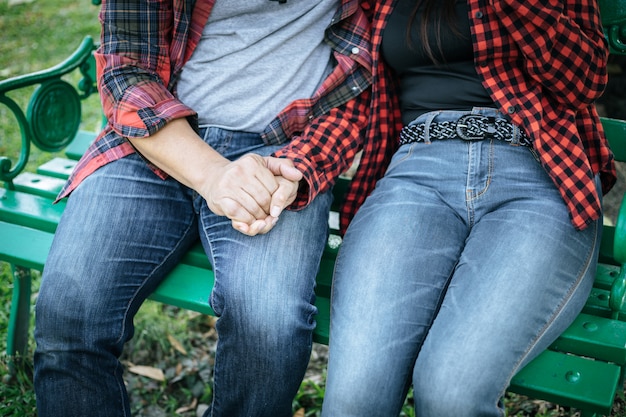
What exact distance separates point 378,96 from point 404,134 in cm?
17

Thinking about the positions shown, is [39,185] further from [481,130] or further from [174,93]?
[481,130]

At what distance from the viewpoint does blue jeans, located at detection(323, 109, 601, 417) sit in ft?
5.64

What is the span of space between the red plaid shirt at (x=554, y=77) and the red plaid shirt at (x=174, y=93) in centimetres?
46

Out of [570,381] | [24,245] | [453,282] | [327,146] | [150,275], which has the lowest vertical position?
[570,381]

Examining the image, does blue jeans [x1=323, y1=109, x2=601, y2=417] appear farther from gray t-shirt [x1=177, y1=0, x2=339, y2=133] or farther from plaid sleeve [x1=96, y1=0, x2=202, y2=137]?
plaid sleeve [x1=96, y1=0, x2=202, y2=137]

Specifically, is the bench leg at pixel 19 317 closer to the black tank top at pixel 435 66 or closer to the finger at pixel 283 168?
the finger at pixel 283 168

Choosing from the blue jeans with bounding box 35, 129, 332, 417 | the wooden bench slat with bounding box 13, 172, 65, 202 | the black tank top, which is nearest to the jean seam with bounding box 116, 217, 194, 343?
the blue jeans with bounding box 35, 129, 332, 417

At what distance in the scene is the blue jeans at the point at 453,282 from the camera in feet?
5.64

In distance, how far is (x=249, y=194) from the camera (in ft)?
6.59

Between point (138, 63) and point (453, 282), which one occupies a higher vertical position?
point (138, 63)

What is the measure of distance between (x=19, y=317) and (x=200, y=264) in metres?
1.05

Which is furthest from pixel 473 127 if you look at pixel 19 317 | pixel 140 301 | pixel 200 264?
pixel 19 317

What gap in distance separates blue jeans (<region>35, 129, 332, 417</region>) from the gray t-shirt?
41cm

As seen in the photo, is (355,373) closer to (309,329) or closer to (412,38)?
(309,329)
